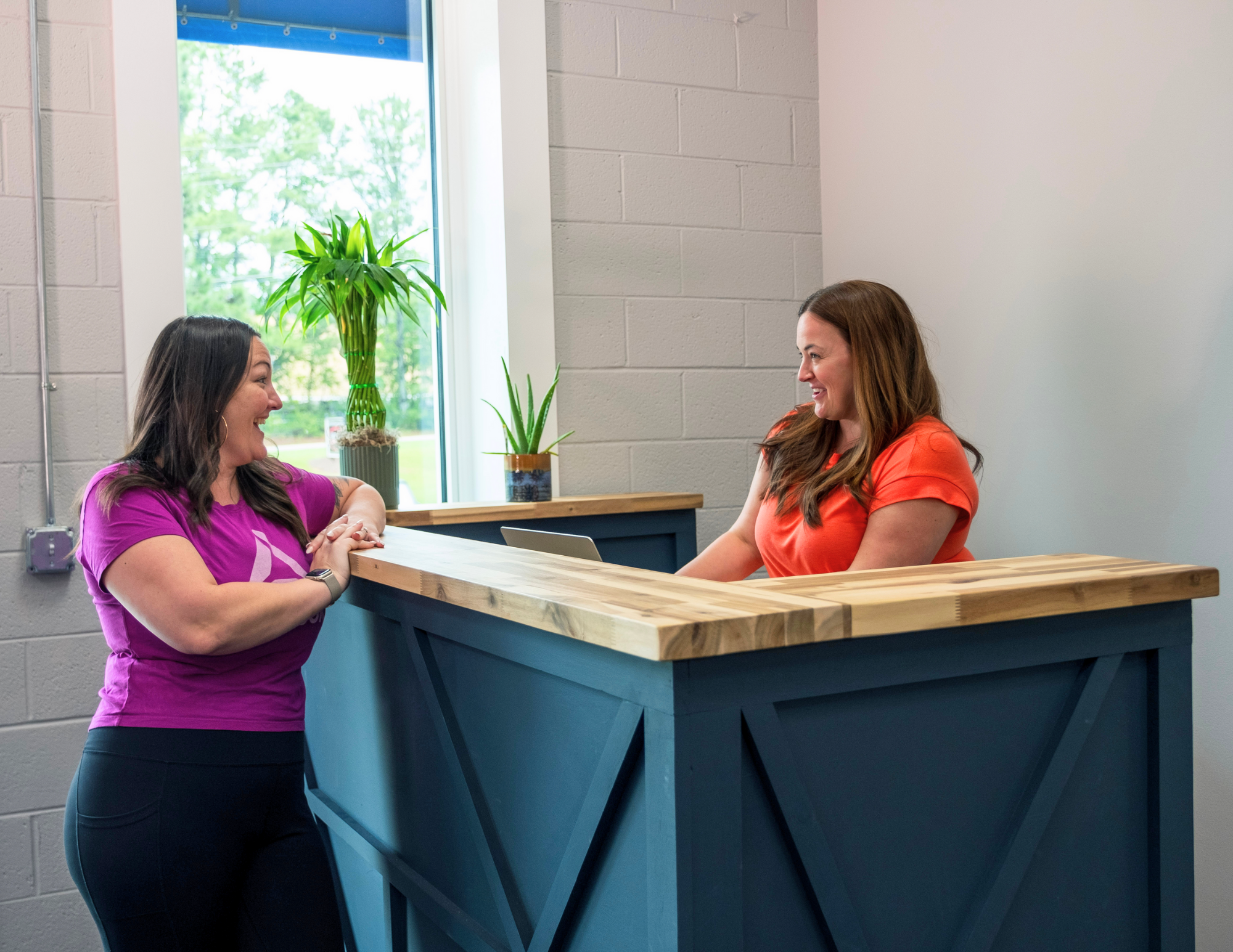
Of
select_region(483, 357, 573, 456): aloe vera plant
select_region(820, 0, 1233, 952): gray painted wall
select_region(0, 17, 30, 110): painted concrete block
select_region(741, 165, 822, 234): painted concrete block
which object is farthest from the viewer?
select_region(741, 165, 822, 234): painted concrete block

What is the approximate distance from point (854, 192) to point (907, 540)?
5.32ft

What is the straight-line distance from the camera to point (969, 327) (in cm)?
273

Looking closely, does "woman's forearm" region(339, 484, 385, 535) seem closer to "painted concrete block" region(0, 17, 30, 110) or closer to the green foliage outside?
the green foliage outside

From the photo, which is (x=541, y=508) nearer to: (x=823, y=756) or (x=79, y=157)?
(x=79, y=157)

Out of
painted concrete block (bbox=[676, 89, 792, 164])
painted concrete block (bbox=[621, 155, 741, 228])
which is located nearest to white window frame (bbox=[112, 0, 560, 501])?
painted concrete block (bbox=[621, 155, 741, 228])

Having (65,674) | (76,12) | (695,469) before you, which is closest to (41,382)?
(65,674)

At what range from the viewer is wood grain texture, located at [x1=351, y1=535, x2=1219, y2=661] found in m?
0.96

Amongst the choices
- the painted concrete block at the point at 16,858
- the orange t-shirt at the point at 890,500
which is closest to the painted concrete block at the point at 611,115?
the orange t-shirt at the point at 890,500

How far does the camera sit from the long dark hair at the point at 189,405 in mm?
1653

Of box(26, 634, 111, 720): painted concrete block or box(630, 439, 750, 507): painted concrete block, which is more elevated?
box(630, 439, 750, 507): painted concrete block

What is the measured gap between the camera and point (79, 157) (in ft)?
8.09

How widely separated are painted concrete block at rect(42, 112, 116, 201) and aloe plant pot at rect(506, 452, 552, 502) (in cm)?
114

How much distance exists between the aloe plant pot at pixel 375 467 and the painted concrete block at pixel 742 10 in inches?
61.5

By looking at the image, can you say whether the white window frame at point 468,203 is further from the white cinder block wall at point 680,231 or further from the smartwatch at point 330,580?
the smartwatch at point 330,580
